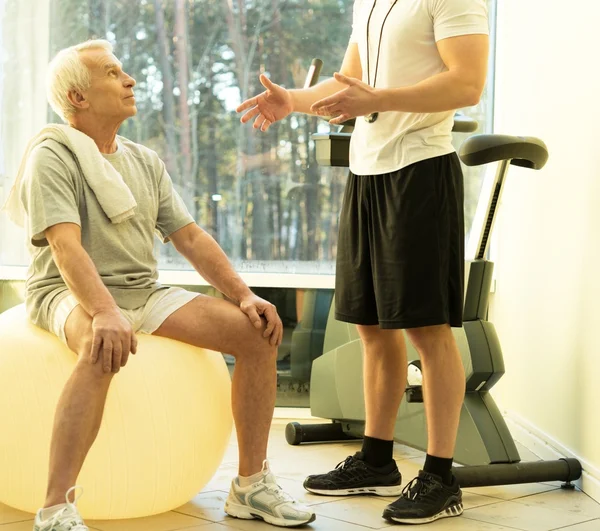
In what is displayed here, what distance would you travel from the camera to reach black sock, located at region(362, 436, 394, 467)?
7.90 ft

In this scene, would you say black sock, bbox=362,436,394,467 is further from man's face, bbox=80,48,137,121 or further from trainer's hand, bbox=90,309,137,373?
man's face, bbox=80,48,137,121

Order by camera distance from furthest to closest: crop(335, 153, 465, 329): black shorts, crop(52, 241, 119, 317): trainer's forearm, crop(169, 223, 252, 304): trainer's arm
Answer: crop(169, 223, 252, 304): trainer's arm, crop(335, 153, 465, 329): black shorts, crop(52, 241, 119, 317): trainer's forearm

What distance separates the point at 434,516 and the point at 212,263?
883 millimetres

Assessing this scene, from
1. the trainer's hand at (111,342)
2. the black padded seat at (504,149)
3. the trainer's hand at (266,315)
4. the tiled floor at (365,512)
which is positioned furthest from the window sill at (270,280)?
the trainer's hand at (111,342)

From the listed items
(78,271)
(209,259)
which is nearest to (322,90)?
(209,259)

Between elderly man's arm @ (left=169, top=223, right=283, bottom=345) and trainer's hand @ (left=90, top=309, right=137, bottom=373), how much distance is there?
389mm

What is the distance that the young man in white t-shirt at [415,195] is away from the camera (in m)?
2.08

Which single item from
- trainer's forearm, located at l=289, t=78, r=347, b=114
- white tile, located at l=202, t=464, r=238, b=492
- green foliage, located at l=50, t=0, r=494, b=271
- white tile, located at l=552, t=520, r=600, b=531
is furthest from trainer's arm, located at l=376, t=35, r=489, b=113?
green foliage, located at l=50, t=0, r=494, b=271

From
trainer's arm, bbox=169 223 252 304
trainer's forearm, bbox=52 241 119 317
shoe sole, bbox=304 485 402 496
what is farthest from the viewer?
shoe sole, bbox=304 485 402 496

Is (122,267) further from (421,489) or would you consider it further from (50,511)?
Result: (421,489)

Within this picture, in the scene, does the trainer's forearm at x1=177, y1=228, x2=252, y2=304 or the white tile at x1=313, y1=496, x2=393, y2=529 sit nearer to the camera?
the white tile at x1=313, y1=496, x2=393, y2=529

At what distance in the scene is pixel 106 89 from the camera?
2203mm

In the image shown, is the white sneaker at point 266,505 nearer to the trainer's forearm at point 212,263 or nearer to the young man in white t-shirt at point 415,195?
the young man in white t-shirt at point 415,195

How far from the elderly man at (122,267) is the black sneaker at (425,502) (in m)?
0.23
